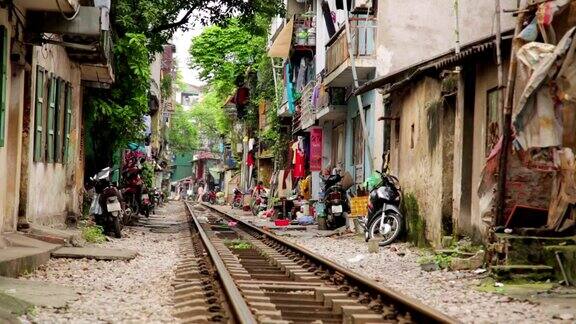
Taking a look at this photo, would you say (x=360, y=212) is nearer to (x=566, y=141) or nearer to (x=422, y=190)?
(x=422, y=190)

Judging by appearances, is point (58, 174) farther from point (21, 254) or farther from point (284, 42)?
point (284, 42)

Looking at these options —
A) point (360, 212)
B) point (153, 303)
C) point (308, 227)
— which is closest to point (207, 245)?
point (360, 212)

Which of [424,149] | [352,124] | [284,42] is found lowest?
[424,149]

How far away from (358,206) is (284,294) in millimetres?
10525

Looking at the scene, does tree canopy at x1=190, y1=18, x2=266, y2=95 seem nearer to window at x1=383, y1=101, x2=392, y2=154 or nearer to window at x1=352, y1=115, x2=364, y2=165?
window at x1=352, y1=115, x2=364, y2=165

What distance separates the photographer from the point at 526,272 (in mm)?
9523

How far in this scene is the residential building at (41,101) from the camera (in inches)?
478

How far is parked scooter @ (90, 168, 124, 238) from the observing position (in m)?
16.4

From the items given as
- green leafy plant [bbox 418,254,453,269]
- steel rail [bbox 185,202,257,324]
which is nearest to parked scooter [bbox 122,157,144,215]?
green leafy plant [bbox 418,254,453,269]

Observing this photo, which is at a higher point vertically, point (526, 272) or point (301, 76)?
point (301, 76)

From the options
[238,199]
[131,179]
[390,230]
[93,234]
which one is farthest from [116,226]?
[238,199]

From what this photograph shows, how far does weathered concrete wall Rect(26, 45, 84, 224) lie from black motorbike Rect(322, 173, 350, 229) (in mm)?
6074

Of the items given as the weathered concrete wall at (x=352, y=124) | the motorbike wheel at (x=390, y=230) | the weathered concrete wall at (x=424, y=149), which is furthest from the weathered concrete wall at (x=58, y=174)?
the weathered concrete wall at (x=352, y=124)

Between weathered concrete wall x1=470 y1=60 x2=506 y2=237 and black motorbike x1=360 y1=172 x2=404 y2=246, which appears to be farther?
black motorbike x1=360 y1=172 x2=404 y2=246
